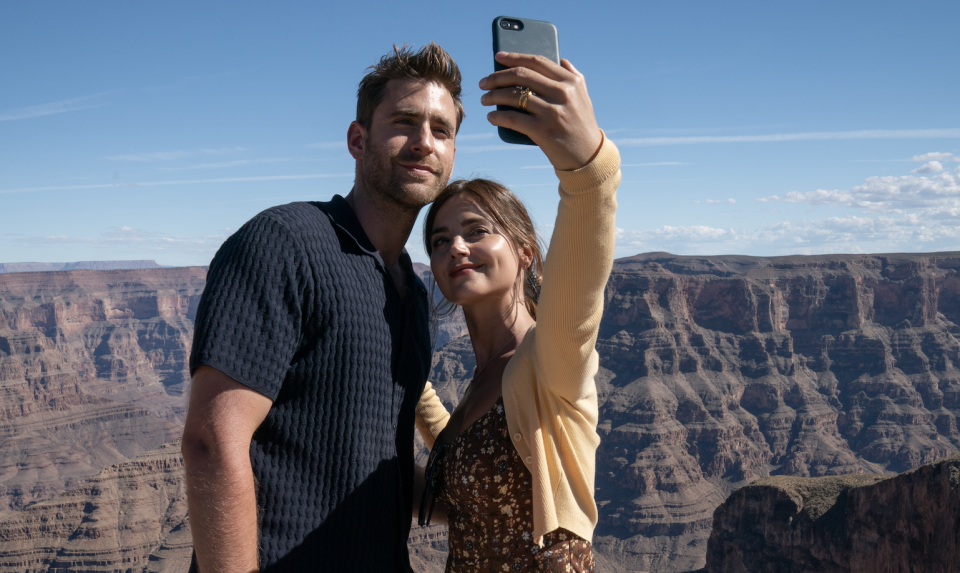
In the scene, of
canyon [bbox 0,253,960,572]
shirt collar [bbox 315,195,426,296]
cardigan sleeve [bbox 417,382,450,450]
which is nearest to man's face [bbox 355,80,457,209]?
shirt collar [bbox 315,195,426,296]

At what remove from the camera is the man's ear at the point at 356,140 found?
→ 114 inches

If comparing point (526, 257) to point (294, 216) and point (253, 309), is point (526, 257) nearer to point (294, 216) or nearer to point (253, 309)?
point (294, 216)

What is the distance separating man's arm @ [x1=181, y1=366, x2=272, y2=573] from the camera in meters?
2.06

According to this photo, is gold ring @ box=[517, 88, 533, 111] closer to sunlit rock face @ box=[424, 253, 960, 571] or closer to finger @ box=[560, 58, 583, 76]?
finger @ box=[560, 58, 583, 76]

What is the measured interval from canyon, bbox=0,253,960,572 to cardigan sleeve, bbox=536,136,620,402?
40636mm

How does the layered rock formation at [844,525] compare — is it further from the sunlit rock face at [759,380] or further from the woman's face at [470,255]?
the sunlit rock face at [759,380]

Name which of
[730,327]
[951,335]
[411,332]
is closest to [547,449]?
[411,332]

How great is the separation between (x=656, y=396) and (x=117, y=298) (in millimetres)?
132864

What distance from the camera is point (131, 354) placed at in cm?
14138

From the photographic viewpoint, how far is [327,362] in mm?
2400

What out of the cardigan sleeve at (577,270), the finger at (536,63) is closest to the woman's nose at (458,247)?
the cardigan sleeve at (577,270)

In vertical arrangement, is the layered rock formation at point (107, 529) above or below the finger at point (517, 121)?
below

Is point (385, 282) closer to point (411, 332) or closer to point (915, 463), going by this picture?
point (411, 332)

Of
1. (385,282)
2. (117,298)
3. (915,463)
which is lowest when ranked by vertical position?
(915,463)
